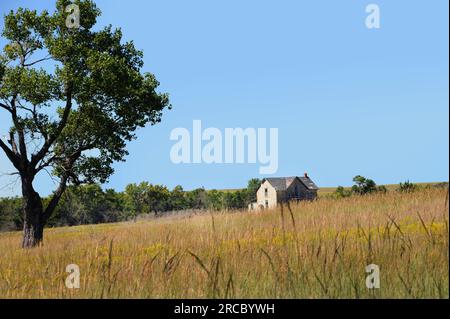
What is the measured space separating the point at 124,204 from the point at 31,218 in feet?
241

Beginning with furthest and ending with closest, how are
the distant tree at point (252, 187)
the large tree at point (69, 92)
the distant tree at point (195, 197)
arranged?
1. the distant tree at point (252, 187)
2. the distant tree at point (195, 197)
3. the large tree at point (69, 92)

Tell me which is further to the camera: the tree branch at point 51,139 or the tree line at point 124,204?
the tree line at point 124,204

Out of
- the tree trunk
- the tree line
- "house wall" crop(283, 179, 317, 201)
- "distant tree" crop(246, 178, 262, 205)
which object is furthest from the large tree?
"distant tree" crop(246, 178, 262, 205)

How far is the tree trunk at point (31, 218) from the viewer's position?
2316 centimetres

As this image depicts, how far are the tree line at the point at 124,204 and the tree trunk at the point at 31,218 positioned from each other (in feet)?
174

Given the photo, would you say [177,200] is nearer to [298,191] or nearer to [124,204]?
[124,204]

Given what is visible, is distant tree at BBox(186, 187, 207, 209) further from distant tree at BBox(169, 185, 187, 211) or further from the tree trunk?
the tree trunk

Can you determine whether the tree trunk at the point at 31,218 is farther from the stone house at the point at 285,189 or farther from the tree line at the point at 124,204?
the stone house at the point at 285,189

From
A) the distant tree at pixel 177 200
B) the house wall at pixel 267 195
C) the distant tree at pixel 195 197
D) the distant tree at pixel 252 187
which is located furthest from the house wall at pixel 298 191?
the distant tree at pixel 177 200

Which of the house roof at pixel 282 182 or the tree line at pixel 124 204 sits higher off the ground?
the house roof at pixel 282 182

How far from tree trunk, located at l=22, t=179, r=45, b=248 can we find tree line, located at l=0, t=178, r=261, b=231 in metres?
53.0

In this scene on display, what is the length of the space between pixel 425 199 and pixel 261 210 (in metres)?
5.95

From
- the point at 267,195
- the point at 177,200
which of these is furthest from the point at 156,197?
the point at 267,195
